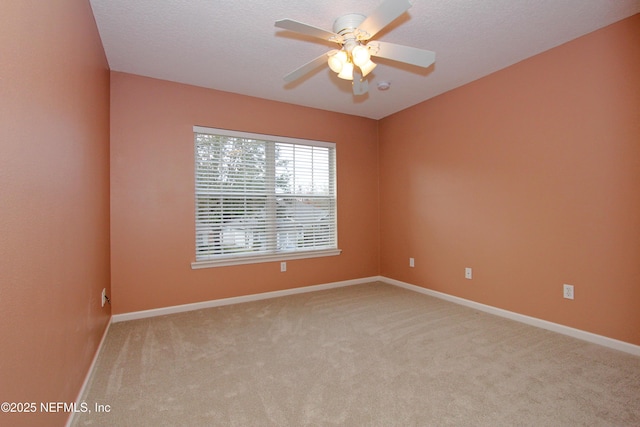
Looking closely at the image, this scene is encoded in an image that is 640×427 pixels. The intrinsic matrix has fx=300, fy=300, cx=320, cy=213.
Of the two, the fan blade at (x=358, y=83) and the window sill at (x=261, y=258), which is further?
the window sill at (x=261, y=258)

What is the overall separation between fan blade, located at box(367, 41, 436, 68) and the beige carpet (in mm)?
2102

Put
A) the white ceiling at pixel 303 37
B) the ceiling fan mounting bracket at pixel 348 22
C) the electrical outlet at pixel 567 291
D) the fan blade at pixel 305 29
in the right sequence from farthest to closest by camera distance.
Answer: the electrical outlet at pixel 567 291, the white ceiling at pixel 303 37, the ceiling fan mounting bracket at pixel 348 22, the fan blade at pixel 305 29

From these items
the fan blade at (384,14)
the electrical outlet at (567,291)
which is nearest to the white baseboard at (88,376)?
the fan blade at (384,14)

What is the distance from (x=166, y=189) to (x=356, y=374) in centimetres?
267

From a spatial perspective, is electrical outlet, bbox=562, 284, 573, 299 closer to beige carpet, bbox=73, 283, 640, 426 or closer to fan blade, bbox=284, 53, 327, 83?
beige carpet, bbox=73, 283, 640, 426

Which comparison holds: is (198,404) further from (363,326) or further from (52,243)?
(363,326)

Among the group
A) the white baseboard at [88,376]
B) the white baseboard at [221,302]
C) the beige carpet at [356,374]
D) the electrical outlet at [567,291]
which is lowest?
the beige carpet at [356,374]

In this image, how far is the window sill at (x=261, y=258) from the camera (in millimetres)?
3436

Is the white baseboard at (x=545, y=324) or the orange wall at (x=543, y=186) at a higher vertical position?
the orange wall at (x=543, y=186)

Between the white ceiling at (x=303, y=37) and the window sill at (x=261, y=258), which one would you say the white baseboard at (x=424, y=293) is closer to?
the window sill at (x=261, y=258)

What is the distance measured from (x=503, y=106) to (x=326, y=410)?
320cm

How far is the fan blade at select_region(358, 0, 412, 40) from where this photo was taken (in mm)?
1556

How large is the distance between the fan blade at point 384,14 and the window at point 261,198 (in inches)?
86.7

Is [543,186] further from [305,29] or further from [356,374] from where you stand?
[305,29]
